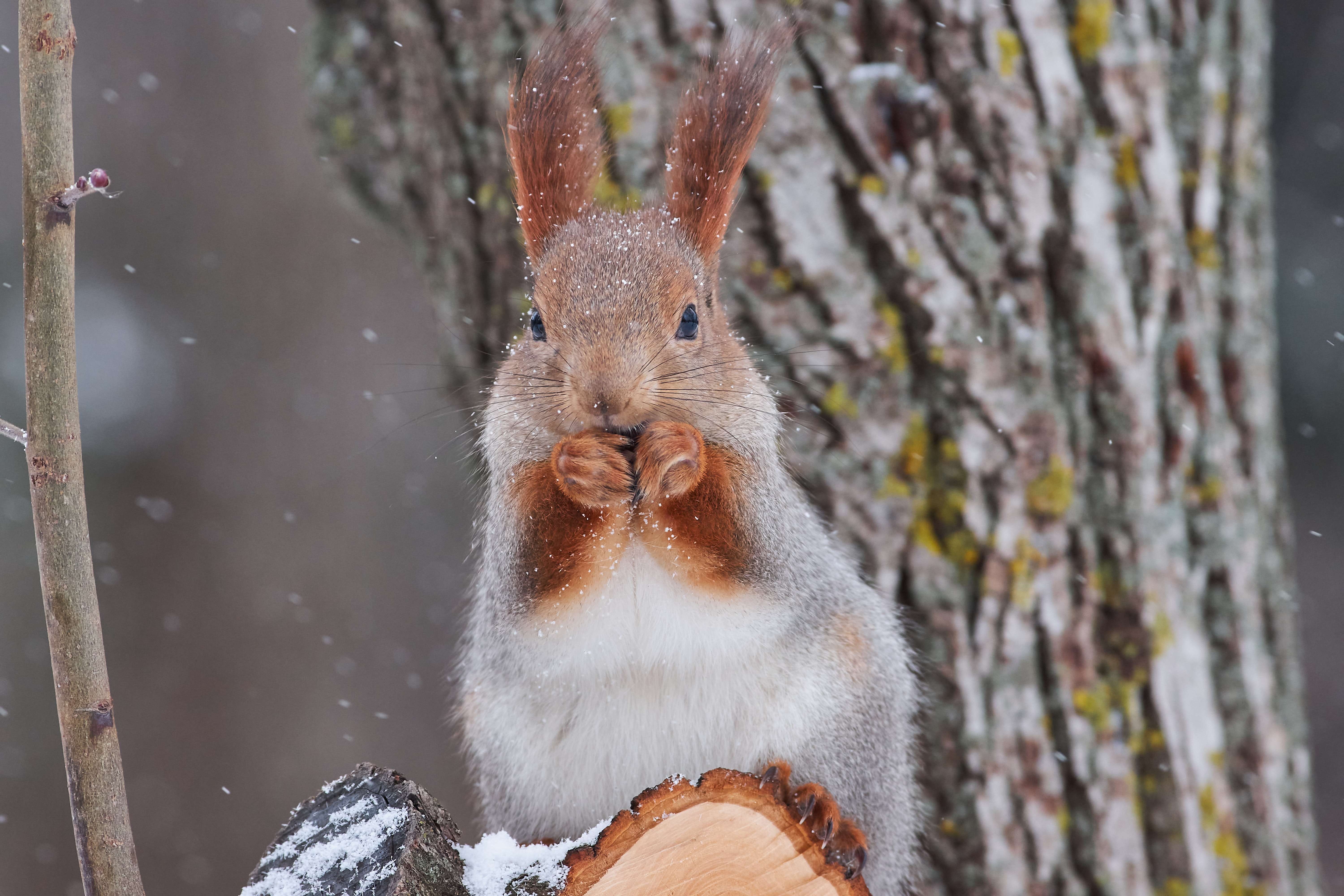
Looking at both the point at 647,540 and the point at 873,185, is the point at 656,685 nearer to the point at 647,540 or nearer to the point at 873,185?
the point at 647,540

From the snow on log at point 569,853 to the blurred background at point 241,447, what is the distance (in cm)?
212

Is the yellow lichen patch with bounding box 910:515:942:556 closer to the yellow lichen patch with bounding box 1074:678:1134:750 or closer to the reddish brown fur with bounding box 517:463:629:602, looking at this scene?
the yellow lichen patch with bounding box 1074:678:1134:750

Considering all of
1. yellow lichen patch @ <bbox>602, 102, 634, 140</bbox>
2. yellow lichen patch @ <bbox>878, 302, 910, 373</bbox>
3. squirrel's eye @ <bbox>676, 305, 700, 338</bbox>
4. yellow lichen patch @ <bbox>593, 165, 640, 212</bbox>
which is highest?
yellow lichen patch @ <bbox>602, 102, 634, 140</bbox>

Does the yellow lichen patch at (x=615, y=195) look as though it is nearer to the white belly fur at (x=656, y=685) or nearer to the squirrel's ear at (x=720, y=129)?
the squirrel's ear at (x=720, y=129)

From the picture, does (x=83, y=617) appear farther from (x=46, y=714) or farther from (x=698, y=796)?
(x=46, y=714)

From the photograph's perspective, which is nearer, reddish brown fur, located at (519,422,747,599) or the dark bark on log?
the dark bark on log

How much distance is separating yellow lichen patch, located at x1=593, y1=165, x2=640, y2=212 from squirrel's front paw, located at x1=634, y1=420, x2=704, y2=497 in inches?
30.2

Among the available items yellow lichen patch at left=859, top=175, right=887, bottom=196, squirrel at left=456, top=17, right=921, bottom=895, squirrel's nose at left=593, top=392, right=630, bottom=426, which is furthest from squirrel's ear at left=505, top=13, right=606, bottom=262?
yellow lichen patch at left=859, top=175, right=887, bottom=196

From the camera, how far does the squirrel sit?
1.22 metres

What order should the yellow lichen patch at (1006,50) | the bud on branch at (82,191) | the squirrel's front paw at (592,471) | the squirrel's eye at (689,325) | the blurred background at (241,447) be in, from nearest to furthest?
the bud on branch at (82,191)
the squirrel's front paw at (592,471)
the squirrel's eye at (689,325)
the yellow lichen patch at (1006,50)
the blurred background at (241,447)

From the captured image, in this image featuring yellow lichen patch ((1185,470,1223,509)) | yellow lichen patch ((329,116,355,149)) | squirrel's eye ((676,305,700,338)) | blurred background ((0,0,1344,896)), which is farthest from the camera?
blurred background ((0,0,1344,896))

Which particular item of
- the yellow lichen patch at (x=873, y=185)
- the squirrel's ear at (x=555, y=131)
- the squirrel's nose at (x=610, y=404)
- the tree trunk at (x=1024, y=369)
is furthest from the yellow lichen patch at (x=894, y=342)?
the squirrel's nose at (x=610, y=404)

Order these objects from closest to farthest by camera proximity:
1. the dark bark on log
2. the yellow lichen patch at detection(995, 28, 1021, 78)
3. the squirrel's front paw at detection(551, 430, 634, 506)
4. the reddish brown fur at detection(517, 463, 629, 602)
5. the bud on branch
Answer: the bud on branch, the dark bark on log, the squirrel's front paw at detection(551, 430, 634, 506), the reddish brown fur at detection(517, 463, 629, 602), the yellow lichen patch at detection(995, 28, 1021, 78)

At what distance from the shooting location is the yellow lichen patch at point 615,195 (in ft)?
5.93
